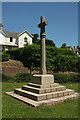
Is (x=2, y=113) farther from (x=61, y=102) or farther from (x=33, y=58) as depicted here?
(x=33, y=58)

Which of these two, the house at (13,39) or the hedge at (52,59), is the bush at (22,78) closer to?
the hedge at (52,59)

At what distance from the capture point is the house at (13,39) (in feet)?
124

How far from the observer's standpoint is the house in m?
37.8

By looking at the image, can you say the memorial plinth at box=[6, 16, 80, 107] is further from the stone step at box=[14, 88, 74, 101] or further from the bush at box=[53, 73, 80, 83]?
the bush at box=[53, 73, 80, 83]

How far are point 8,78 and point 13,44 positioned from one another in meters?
25.4

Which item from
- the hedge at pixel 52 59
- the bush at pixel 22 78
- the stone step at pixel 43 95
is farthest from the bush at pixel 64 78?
the stone step at pixel 43 95

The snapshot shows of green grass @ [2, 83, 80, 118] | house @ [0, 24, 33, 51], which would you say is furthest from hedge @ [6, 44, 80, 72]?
house @ [0, 24, 33, 51]

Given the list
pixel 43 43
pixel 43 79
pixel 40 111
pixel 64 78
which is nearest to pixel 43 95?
pixel 43 79

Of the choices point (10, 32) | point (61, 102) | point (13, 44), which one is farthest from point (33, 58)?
point (10, 32)

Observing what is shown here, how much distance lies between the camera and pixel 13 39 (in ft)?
129

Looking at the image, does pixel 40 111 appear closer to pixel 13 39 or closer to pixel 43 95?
pixel 43 95

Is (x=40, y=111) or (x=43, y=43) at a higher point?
(x=43, y=43)

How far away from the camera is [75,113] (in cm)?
541

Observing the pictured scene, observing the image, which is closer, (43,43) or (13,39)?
(43,43)
